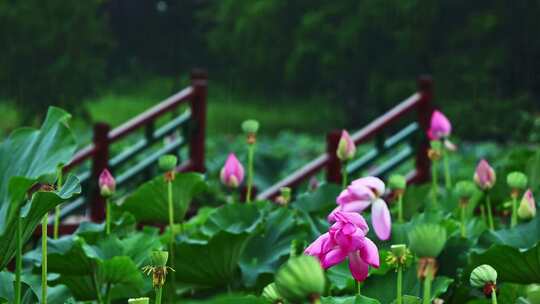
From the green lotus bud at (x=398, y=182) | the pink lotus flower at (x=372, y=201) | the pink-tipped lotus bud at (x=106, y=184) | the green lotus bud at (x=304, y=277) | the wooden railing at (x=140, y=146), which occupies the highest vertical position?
the wooden railing at (x=140, y=146)

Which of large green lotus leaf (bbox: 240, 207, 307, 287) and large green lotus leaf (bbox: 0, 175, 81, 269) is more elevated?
large green lotus leaf (bbox: 0, 175, 81, 269)

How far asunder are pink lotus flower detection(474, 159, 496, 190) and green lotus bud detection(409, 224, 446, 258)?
3.56 ft

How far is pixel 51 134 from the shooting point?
130cm

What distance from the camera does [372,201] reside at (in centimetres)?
106

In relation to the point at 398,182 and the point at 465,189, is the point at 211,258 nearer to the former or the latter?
the point at 398,182

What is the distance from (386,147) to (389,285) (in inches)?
140

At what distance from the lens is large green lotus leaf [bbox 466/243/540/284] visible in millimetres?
1467

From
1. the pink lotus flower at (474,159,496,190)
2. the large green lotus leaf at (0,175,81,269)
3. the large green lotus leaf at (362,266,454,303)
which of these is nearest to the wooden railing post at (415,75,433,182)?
the pink lotus flower at (474,159,496,190)

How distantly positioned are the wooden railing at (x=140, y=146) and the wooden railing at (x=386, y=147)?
0.55 meters

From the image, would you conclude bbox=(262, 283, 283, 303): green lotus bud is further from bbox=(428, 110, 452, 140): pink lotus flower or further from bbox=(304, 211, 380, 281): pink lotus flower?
bbox=(428, 110, 452, 140): pink lotus flower

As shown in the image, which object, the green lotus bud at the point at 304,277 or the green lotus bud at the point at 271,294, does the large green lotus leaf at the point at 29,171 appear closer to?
the green lotus bud at the point at 271,294

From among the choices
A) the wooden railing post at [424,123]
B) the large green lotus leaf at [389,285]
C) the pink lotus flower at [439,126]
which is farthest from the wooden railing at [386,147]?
the large green lotus leaf at [389,285]

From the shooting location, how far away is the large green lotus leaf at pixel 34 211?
1128mm

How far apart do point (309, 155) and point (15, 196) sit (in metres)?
10.1
